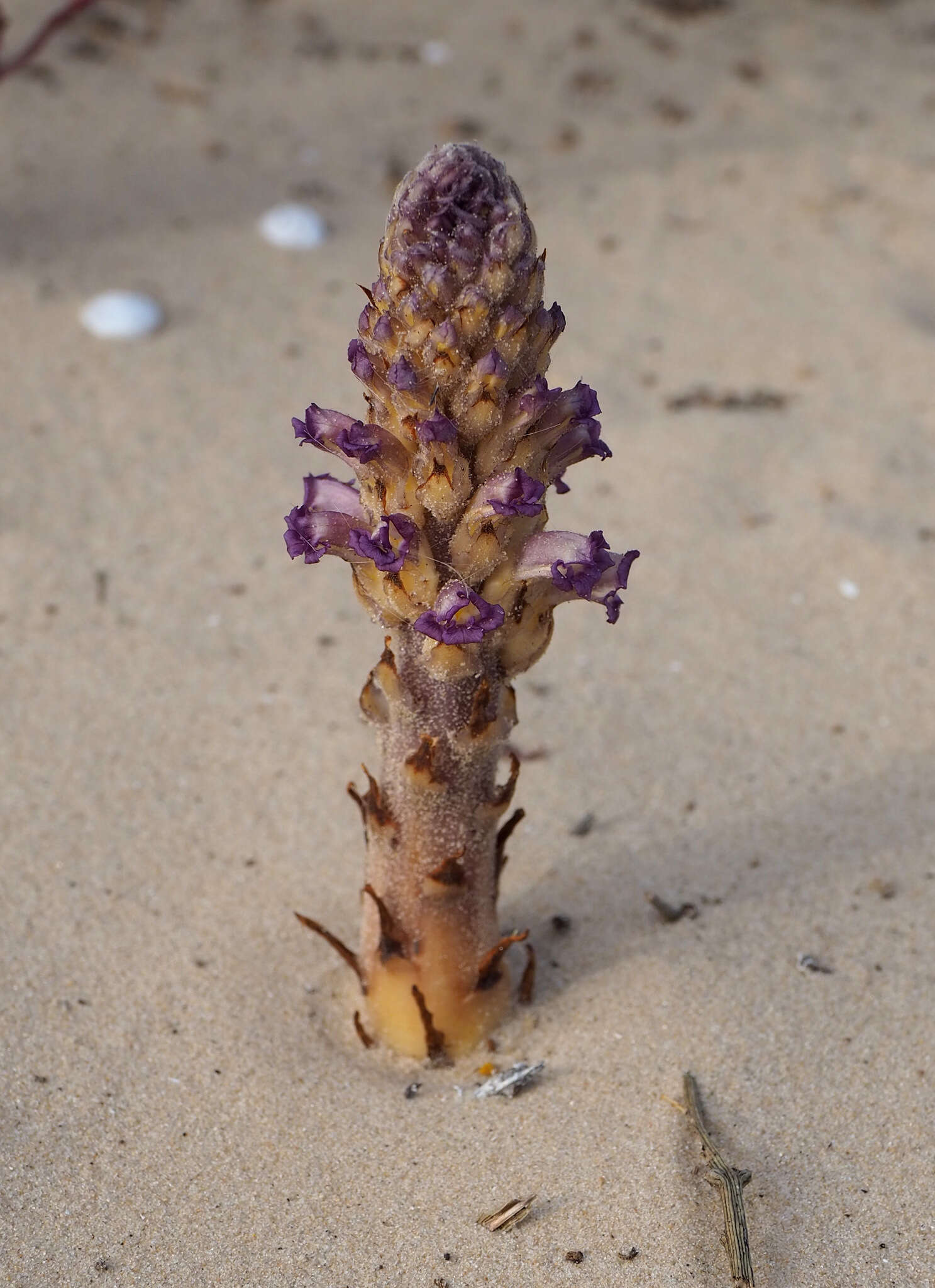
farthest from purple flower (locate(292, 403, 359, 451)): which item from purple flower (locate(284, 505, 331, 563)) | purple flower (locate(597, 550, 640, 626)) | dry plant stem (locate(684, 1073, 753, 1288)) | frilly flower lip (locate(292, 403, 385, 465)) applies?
dry plant stem (locate(684, 1073, 753, 1288))

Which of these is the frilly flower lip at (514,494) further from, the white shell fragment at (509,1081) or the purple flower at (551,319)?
the white shell fragment at (509,1081)

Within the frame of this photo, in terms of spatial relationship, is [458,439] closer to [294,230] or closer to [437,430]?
[437,430]

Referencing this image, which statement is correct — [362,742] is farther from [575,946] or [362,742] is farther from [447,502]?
[447,502]

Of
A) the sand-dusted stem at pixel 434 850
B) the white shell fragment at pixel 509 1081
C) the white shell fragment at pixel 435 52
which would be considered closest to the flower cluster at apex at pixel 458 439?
the sand-dusted stem at pixel 434 850

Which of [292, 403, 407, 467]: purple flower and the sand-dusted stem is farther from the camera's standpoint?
the sand-dusted stem

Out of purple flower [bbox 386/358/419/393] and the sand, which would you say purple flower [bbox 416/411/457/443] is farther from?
the sand

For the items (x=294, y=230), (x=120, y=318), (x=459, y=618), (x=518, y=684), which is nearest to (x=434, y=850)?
(x=459, y=618)
